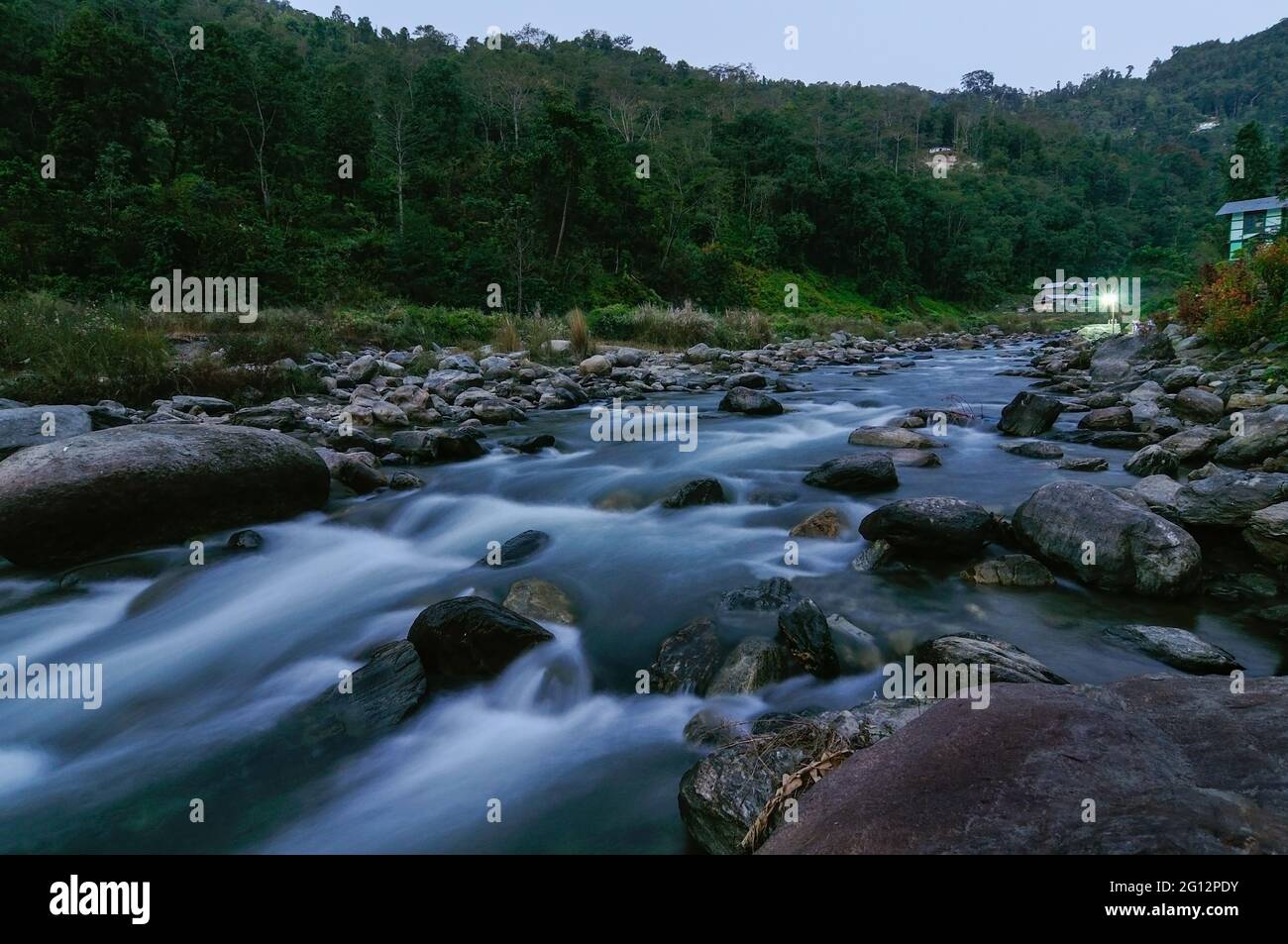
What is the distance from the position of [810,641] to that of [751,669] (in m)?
0.46

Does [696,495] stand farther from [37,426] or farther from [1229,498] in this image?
[37,426]

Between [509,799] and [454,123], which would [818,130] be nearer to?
[454,123]

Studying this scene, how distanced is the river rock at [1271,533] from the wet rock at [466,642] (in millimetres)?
5294

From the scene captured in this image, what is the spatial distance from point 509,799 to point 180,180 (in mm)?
40799

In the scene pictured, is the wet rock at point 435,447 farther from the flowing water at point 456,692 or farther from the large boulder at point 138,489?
the large boulder at point 138,489

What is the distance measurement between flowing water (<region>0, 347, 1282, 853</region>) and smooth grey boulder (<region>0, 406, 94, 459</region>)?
2310mm

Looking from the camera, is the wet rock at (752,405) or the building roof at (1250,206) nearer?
the wet rock at (752,405)

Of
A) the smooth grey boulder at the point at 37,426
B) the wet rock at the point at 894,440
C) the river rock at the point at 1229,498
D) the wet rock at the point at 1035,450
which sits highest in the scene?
the smooth grey boulder at the point at 37,426

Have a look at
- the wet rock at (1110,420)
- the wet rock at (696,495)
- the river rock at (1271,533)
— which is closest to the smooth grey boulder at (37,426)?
the wet rock at (696,495)

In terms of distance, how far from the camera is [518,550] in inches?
248

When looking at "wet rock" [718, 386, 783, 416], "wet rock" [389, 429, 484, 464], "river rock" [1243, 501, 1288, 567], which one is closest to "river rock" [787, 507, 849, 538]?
"river rock" [1243, 501, 1288, 567]

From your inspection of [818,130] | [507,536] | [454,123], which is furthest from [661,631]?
[818,130]

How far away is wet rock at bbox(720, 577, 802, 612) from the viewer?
4837 mm

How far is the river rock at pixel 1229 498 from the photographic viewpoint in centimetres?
520
